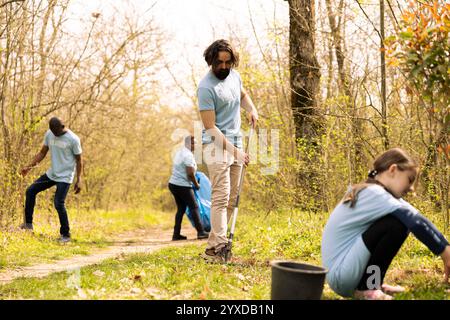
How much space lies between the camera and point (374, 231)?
10.9 feet

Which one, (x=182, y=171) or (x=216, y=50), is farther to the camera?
(x=182, y=171)

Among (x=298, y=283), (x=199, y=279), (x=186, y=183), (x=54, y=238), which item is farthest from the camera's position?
(x=186, y=183)

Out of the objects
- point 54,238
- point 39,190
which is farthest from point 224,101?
point 54,238

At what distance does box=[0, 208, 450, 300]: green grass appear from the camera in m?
3.71

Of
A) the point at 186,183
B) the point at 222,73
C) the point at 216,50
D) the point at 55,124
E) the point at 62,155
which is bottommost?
the point at 186,183

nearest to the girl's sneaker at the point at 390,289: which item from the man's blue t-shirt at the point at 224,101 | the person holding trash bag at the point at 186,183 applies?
the man's blue t-shirt at the point at 224,101

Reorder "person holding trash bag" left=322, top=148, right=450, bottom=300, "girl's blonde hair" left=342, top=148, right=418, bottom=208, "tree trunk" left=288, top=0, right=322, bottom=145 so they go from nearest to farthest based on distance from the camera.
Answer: "person holding trash bag" left=322, top=148, right=450, bottom=300 < "girl's blonde hair" left=342, top=148, right=418, bottom=208 < "tree trunk" left=288, top=0, right=322, bottom=145

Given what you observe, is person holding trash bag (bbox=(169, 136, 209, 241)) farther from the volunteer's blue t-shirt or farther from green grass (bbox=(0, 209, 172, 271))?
green grass (bbox=(0, 209, 172, 271))

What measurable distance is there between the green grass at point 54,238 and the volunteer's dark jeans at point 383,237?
386 cm

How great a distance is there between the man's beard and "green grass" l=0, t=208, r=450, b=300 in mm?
1705

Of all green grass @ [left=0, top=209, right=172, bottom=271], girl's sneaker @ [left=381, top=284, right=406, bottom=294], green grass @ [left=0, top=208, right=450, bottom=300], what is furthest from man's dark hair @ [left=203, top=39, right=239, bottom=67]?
green grass @ [left=0, top=209, right=172, bottom=271]

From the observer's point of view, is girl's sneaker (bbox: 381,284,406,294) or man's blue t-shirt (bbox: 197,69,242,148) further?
man's blue t-shirt (bbox: 197,69,242,148)

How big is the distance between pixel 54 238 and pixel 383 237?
5.72m

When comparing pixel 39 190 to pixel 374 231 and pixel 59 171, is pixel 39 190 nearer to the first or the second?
pixel 59 171
